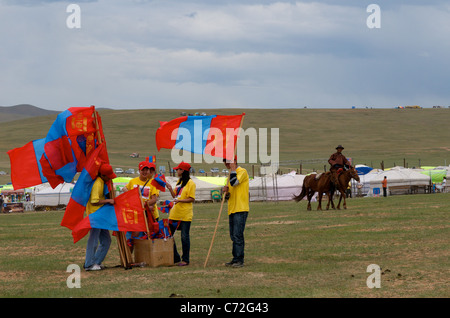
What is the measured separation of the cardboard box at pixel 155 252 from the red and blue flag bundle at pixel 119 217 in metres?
0.35

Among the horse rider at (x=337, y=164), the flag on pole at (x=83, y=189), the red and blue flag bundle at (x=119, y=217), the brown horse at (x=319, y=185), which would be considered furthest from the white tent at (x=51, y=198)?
the red and blue flag bundle at (x=119, y=217)

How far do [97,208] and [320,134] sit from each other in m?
119

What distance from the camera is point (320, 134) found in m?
129

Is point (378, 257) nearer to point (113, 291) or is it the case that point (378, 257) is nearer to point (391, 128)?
point (113, 291)

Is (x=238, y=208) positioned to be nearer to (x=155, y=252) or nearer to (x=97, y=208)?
(x=155, y=252)

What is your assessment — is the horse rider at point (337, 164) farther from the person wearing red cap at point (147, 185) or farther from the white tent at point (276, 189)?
the white tent at point (276, 189)

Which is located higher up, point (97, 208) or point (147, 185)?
point (147, 185)

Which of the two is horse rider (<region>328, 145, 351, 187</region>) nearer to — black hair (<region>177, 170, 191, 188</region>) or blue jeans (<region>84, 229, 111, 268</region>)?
black hair (<region>177, 170, 191, 188</region>)

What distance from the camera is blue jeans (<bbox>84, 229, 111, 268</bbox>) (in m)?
12.3

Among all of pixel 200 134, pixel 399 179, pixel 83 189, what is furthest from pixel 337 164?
pixel 399 179

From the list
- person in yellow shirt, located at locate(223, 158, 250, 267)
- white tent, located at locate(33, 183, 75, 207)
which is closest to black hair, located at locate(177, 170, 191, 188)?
person in yellow shirt, located at locate(223, 158, 250, 267)

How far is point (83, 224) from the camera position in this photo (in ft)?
39.5
